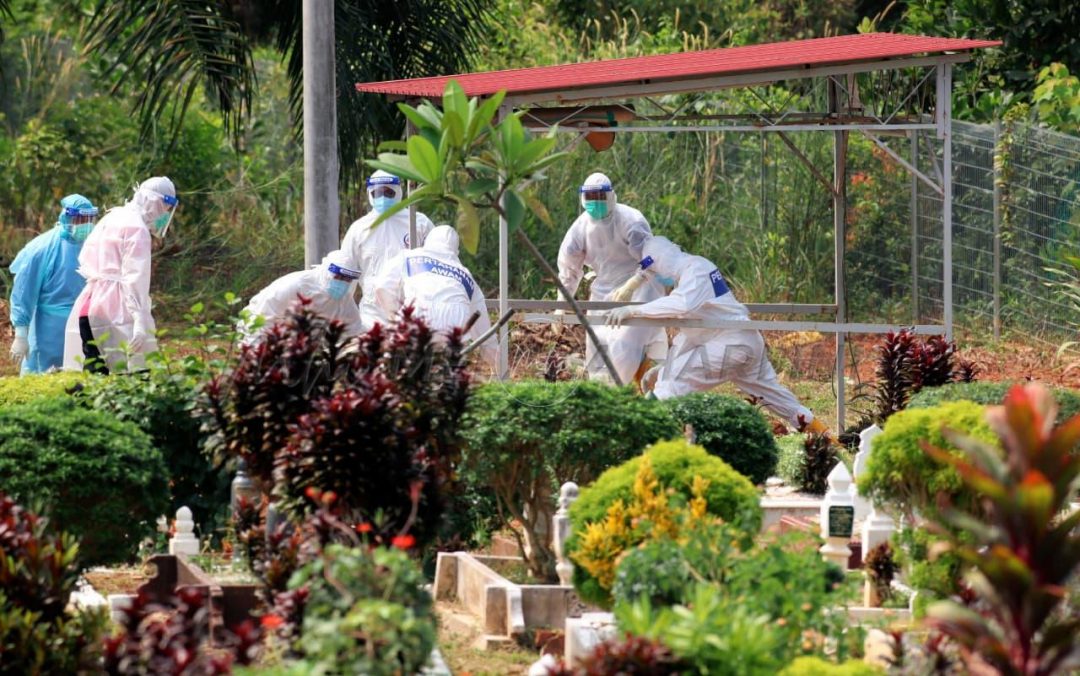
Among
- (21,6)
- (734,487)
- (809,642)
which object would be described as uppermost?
(21,6)

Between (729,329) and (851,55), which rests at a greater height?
(851,55)

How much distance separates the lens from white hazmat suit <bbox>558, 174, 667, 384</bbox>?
44.4 ft

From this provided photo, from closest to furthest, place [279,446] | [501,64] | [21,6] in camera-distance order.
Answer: [279,446], [501,64], [21,6]

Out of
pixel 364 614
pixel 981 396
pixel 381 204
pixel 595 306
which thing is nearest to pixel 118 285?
pixel 381 204

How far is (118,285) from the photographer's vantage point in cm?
1295

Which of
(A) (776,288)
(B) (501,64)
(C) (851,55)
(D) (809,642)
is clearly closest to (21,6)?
(B) (501,64)

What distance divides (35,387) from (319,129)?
10.8 feet

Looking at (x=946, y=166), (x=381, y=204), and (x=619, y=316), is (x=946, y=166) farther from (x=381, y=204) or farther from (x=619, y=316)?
(x=381, y=204)

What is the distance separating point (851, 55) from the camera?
11172 mm

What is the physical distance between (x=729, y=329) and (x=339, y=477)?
580 centimetres

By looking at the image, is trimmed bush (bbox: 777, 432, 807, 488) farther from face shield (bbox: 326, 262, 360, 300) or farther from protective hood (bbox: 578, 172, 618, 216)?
protective hood (bbox: 578, 172, 618, 216)

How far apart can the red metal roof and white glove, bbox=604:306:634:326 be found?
1486 mm

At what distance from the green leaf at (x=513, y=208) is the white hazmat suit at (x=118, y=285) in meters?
4.36

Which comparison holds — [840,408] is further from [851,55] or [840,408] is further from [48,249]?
[48,249]
